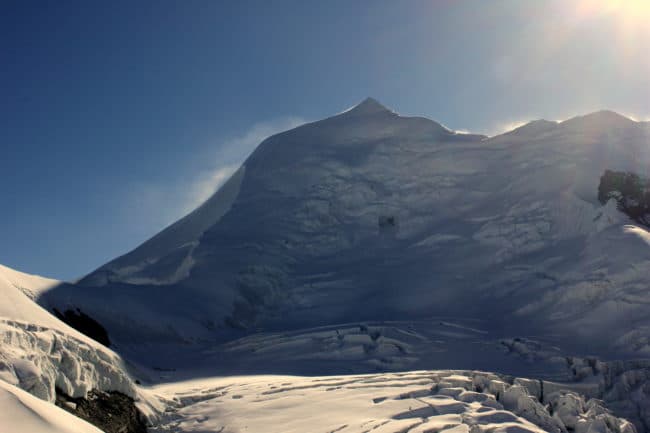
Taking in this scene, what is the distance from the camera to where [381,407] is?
1911 centimetres

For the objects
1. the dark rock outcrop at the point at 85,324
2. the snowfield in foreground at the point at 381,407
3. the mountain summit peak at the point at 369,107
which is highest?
the mountain summit peak at the point at 369,107

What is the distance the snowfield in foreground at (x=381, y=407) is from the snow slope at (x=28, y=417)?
7.26m

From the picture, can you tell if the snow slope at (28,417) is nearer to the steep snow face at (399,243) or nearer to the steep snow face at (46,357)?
the steep snow face at (46,357)

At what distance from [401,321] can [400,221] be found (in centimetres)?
1878

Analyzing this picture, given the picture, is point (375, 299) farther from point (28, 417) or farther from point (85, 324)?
point (28, 417)

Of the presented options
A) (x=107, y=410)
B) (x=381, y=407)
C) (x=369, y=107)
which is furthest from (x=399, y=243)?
(x=107, y=410)

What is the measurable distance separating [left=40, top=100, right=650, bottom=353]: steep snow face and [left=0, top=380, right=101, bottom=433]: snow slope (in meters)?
23.5

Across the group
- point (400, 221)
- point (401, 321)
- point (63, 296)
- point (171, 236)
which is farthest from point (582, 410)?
point (171, 236)

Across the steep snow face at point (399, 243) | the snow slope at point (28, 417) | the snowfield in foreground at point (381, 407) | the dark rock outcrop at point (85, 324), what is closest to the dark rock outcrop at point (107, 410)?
the snowfield in foreground at point (381, 407)

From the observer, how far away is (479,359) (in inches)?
1314

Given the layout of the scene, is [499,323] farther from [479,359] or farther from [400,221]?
→ [400,221]

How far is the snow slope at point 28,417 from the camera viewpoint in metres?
10.0

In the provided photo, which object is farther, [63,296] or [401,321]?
[401,321]

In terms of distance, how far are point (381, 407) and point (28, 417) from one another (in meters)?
→ 11.1
